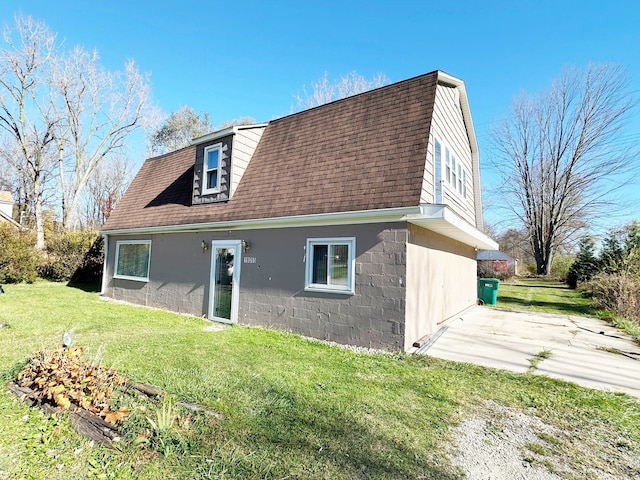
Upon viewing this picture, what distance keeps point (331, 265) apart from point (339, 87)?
61.1ft

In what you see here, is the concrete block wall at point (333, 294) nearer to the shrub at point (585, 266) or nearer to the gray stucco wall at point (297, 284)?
the gray stucco wall at point (297, 284)

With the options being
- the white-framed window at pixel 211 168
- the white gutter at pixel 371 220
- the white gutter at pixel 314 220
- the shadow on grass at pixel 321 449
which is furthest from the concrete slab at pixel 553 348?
the white-framed window at pixel 211 168

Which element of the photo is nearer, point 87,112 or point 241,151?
point 241,151

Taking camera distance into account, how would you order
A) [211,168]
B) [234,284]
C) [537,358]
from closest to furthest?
1. [537,358]
2. [234,284]
3. [211,168]

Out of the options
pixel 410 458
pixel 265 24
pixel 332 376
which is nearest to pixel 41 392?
pixel 332 376

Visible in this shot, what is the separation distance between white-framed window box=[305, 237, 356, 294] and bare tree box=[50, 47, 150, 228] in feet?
72.7

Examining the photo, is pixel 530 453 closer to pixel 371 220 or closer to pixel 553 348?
pixel 371 220

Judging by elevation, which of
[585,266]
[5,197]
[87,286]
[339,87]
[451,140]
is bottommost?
[87,286]

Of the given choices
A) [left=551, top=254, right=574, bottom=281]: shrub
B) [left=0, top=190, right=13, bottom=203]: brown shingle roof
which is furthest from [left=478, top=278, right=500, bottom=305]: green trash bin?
[left=0, top=190, right=13, bottom=203]: brown shingle roof

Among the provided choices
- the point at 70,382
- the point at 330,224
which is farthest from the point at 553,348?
the point at 70,382

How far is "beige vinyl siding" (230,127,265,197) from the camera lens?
9.23m

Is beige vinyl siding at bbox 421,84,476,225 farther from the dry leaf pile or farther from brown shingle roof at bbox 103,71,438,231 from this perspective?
the dry leaf pile

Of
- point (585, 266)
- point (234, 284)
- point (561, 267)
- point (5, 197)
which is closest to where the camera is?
point (234, 284)

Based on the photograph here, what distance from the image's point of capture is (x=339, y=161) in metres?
7.59
